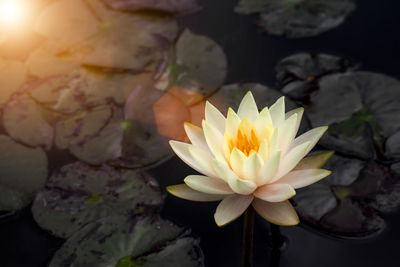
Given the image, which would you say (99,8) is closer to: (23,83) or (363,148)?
(23,83)

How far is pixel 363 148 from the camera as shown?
2324mm

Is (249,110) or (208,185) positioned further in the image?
(249,110)

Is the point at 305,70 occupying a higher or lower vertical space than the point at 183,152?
lower

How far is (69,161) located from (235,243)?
1.10 metres

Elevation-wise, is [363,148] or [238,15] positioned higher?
[238,15]

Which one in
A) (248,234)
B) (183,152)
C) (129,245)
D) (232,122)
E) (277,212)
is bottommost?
(129,245)

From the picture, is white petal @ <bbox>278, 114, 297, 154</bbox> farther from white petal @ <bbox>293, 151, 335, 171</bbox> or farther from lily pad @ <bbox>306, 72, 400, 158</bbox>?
lily pad @ <bbox>306, 72, 400, 158</bbox>

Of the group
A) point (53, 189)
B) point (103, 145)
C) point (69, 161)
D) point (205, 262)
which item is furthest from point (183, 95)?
point (205, 262)

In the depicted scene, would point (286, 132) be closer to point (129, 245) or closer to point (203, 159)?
point (203, 159)

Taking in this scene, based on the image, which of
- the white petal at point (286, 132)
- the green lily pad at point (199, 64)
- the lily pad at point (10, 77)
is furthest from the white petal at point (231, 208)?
the lily pad at point (10, 77)

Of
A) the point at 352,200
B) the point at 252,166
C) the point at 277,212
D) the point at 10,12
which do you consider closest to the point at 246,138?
the point at 252,166

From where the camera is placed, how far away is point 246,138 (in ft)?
5.49

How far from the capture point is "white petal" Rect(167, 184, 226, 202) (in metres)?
1.67

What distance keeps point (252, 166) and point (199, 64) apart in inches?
61.0
